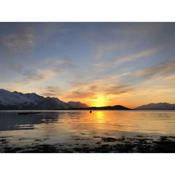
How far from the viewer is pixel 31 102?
564 centimetres

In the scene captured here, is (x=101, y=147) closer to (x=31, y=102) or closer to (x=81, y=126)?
(x=81, y=126)

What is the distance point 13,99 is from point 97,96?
1261 mm

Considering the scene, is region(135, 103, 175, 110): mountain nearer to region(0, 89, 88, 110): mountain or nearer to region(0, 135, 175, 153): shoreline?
region(0, 135, 175, 153): shoreline

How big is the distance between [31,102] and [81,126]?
846mm

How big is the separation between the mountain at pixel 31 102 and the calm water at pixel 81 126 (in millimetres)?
117

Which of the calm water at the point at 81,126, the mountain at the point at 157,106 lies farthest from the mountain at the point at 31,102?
the mountain at the point at 157,106

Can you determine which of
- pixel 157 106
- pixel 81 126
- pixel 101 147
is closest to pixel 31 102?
pixel 81 126

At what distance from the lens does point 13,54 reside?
213 inches

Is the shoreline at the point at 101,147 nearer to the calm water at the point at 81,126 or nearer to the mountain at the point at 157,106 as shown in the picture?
the calm water at the point at 81,126

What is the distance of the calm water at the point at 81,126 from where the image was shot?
5.28m

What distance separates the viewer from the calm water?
208 inches
